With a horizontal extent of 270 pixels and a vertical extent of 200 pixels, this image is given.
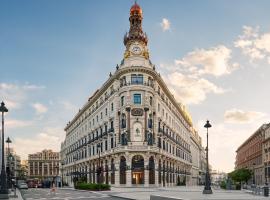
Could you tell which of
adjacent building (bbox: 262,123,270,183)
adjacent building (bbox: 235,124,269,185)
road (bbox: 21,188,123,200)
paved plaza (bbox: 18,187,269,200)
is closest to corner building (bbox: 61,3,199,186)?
paved plaza (bbox: 18,187,269,200)

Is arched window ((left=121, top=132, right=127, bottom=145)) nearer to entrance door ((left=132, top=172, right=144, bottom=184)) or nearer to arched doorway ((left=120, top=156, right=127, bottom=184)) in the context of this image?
arched doorway ((left=120, top=156, right=127, bottom=184))

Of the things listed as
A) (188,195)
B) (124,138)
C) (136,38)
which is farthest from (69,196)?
(136,38)

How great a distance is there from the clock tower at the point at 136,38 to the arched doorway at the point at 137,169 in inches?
710

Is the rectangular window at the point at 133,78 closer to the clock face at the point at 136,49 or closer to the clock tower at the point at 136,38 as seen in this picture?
the clock tower at the point at 136,38

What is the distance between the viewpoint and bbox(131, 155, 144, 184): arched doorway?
65188 millimetres

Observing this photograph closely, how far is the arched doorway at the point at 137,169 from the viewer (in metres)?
65.2

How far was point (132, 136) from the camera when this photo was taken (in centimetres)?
6588

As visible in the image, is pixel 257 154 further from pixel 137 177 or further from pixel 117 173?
pixel 117 173

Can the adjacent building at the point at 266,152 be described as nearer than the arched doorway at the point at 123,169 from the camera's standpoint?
No

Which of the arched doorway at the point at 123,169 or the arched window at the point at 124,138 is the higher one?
the arched window at the point at 124,138

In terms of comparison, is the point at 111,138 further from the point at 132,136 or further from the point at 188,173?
the point at 188,173

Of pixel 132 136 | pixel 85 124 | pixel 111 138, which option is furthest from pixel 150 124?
pixel 85 124

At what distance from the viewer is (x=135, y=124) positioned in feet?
217

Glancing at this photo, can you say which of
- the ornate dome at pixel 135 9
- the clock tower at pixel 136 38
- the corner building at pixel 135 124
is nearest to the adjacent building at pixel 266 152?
the corner building at pixel 135 124
